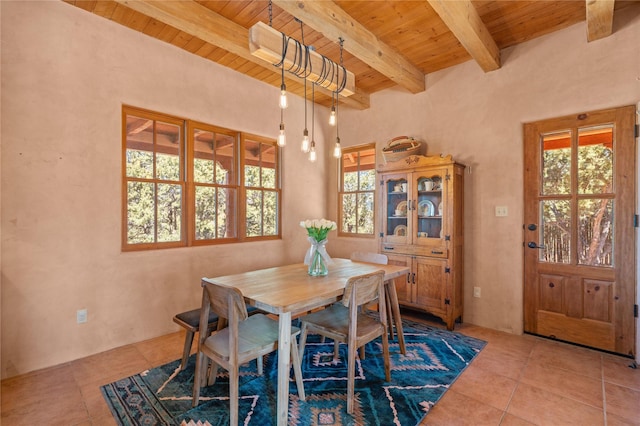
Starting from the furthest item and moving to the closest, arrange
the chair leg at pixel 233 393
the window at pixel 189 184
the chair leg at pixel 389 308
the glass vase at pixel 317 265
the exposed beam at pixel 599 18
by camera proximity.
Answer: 1. the window at pixel 189 184
2. the chair leg at pixel 389 308
3. the glass vase at pixel 317 265
4. the exposed beam at pixel 599 18
5. the chair leg at pixel 233 393

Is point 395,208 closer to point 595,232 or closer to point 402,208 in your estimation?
point 402,208

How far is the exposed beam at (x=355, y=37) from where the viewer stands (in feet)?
7.78

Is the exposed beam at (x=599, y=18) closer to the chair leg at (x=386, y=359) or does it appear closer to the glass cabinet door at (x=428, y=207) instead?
the glass cabinet door at (x=428, y=207)

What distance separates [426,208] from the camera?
3602mm

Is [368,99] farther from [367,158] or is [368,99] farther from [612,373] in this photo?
[612,373]

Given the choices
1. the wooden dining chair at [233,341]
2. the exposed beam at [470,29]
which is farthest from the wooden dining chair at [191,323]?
the exposed beam at [470,29]

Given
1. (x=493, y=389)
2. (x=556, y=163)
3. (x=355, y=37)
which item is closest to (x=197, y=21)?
(x=355, y=37)

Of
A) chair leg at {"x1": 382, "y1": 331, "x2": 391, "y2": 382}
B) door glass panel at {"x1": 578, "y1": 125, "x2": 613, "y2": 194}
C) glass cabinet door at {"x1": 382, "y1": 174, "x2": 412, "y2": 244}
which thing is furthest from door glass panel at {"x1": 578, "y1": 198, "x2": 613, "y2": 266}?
chair leg at {"x1": 382, "y1": 331, "x2": 391, "y2": 382}

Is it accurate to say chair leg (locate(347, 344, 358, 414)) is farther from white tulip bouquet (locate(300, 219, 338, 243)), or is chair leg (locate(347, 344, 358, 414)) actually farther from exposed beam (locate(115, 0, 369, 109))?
exposed beam (locate(115, 0, 369, 109))

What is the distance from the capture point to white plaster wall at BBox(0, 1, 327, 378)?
7.70 ft

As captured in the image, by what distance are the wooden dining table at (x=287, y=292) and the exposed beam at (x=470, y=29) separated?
84.6 inches

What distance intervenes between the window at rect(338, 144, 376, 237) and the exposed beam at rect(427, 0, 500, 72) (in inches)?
69.4

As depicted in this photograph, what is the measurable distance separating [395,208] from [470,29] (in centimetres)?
203

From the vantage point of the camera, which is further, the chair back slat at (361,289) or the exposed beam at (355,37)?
the exposed beam at (355,37)
